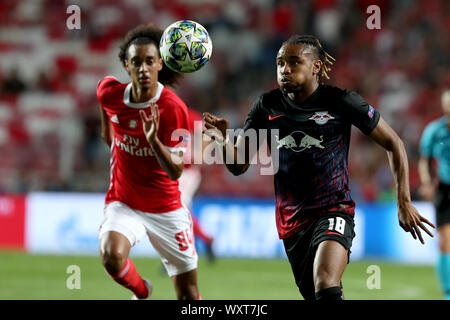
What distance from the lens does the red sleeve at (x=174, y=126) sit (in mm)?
5586

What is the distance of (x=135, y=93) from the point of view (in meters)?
5.75

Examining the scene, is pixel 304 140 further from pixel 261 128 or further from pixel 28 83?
pixel 28 83

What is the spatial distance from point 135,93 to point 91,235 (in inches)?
313

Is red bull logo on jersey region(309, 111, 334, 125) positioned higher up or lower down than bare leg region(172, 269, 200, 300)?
higher up

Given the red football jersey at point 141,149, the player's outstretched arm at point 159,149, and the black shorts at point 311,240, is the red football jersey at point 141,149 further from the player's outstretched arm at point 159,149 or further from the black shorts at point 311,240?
the black shorts at point 311,240

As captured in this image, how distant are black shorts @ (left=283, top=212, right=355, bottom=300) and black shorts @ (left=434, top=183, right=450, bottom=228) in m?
3.39

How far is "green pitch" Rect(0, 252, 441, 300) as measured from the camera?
326 inches

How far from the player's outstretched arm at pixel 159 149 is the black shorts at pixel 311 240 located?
3.26 feet

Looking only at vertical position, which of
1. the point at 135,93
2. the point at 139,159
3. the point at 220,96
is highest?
the point at 220,96

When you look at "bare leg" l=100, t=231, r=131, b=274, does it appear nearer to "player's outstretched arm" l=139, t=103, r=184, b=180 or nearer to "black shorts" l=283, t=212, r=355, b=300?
"player's outstretched arm" l=139, t=103, r=184, b=180

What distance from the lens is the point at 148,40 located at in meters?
5.80

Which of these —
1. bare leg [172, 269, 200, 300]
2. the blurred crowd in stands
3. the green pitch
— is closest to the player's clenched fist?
bare leg [172, 269, 200, 300]

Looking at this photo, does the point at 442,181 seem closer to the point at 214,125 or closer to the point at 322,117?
the point at 322,117
